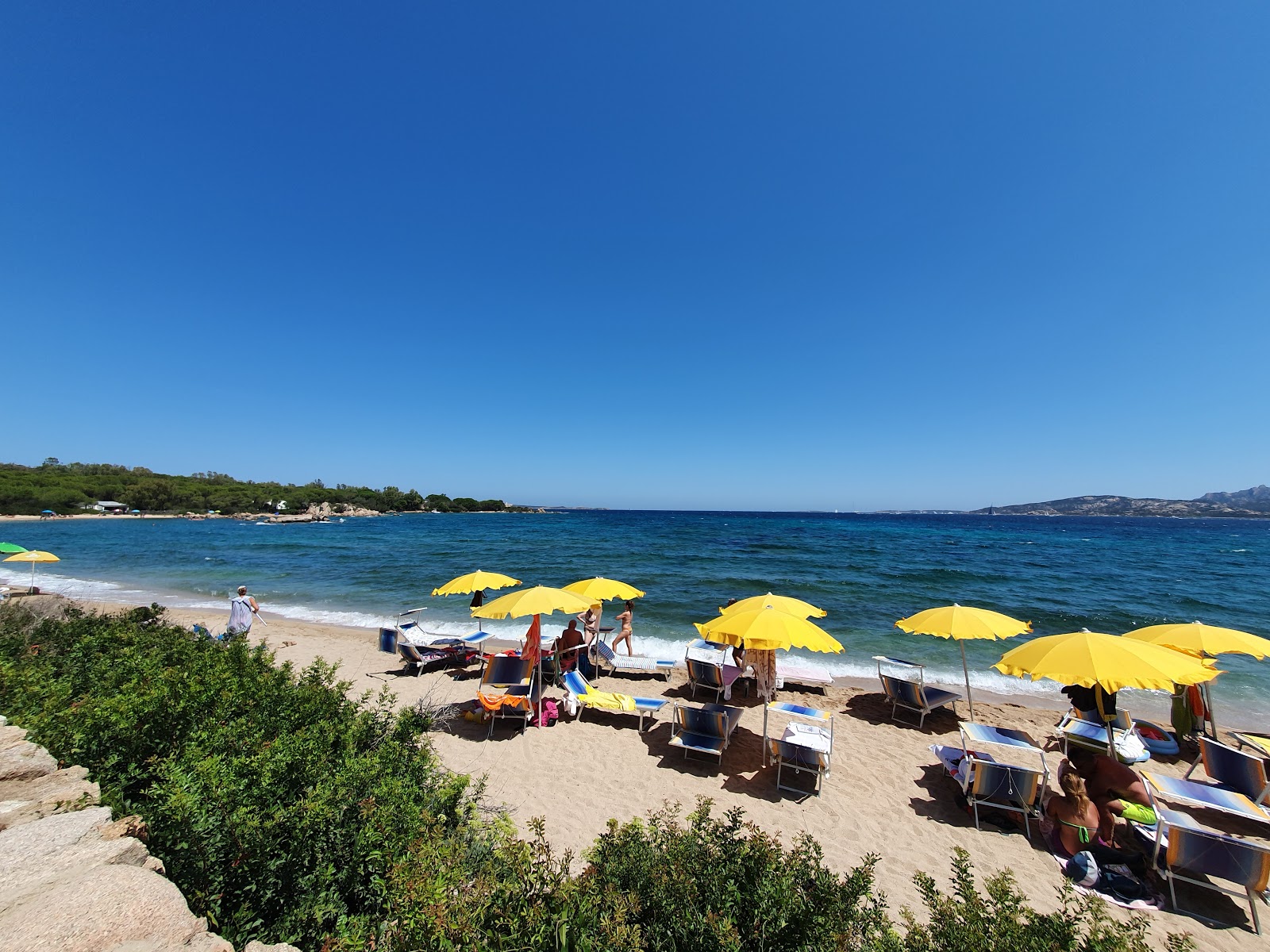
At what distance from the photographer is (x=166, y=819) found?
3.02 meters

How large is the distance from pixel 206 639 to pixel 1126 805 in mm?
13005

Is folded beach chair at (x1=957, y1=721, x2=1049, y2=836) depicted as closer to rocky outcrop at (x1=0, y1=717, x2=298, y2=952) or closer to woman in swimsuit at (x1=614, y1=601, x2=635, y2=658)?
rocky outcrop at (x1=0, y1=717, x2=298, y2=952)

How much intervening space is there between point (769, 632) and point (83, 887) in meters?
5.99

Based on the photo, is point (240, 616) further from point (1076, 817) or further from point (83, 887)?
point (1076, 817)

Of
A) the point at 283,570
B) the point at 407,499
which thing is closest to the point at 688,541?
the point at 283,570

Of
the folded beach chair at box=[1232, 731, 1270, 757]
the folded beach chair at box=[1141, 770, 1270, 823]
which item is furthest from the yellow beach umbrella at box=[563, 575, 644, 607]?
the folded beach chair at box=[1232, 731, 1270, 757]

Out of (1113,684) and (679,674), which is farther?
(679,674)

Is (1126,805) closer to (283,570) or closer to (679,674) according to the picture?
(679,674)

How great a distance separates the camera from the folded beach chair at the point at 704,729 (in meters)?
6.88

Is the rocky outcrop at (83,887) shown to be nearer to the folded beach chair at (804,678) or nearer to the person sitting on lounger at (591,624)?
the person sitting on lounger at (591,624)

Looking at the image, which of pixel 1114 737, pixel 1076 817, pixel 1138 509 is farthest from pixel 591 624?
pixel 1138 509

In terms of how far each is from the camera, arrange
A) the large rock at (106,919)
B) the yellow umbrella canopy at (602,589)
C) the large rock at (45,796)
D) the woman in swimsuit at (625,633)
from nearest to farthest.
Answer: the large rock at (106,919) < the large rock at (45,796) < the yellow umbrella canopy at (602,589) < the woman in swimsuit at (625,633)

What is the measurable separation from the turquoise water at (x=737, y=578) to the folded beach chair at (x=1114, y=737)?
12.9ft

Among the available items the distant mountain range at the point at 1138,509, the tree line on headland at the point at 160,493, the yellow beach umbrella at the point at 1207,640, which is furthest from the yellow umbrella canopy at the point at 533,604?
the distant mountain range at the point at 1138,509
